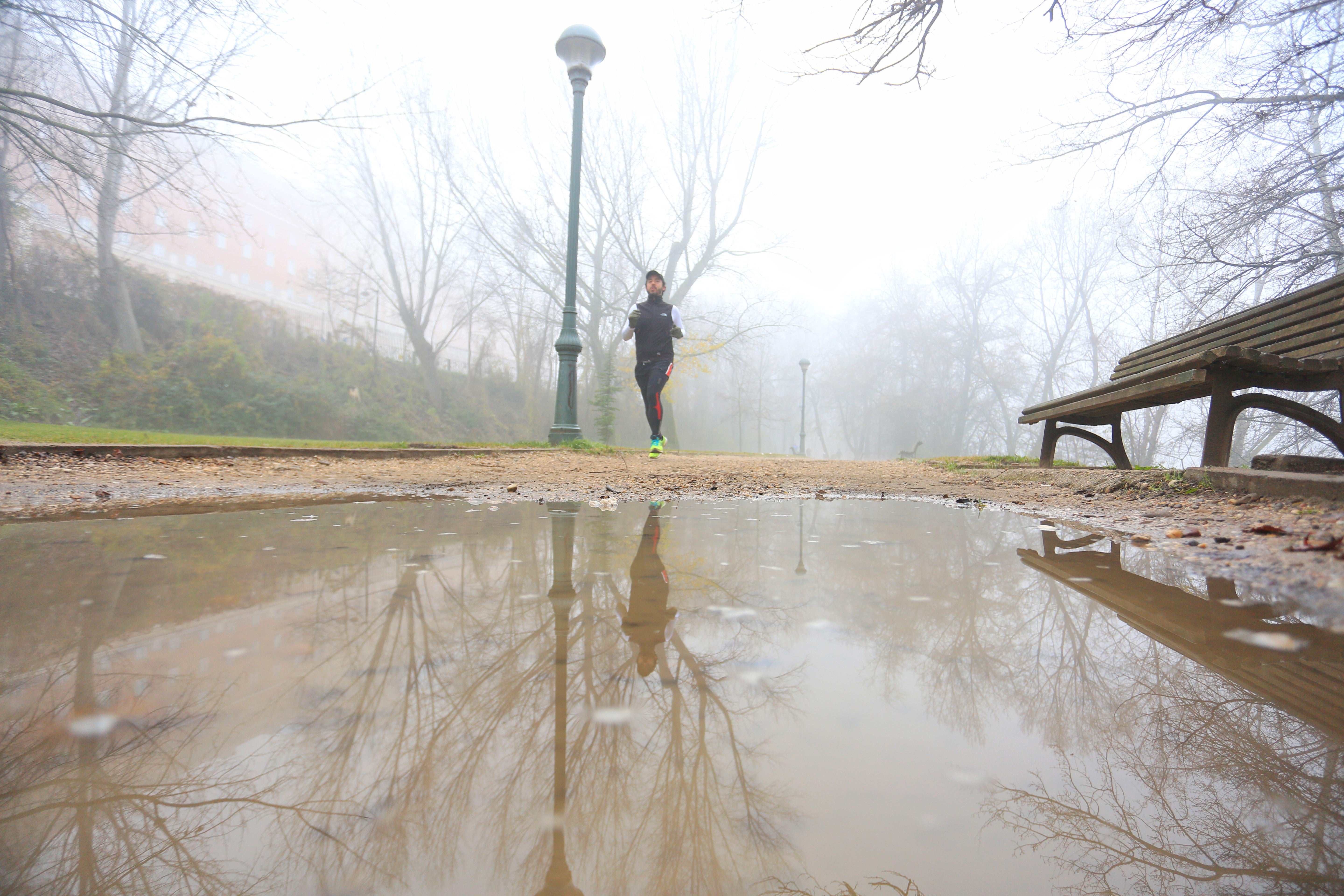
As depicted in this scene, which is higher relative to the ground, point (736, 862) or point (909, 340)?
point (909, 340)

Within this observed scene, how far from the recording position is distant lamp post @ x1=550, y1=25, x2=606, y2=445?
8.85 metres

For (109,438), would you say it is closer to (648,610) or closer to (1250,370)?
(648,610)

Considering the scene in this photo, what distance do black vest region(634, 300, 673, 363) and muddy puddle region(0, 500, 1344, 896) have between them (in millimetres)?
5895

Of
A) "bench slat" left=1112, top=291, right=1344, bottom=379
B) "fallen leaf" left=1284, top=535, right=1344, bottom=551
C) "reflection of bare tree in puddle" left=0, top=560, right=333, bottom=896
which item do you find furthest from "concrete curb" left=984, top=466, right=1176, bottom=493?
"reflection of bare tree in puddle" left=0, top=560, right=333, bottom=896

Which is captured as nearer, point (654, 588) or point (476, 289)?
point (654, 588)

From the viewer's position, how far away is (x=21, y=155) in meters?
5.87

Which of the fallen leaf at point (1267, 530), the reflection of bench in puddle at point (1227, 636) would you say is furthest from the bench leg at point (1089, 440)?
the reflection of bench in puddle at point (1227, 636)

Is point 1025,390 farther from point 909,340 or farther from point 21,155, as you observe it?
point 21,155

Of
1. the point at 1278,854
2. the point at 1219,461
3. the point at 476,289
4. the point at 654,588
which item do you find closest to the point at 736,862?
the point at 1278,854

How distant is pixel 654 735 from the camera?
85cm

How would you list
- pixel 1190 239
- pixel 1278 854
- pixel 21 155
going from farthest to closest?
1. pixel 1190 239
2. pixel 21 155
3. pixel 1278 854

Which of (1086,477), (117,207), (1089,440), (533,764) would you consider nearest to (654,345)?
(1089,440)

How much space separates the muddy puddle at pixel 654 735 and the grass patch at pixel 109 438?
5.09 metres

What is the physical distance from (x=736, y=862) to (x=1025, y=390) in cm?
3425
